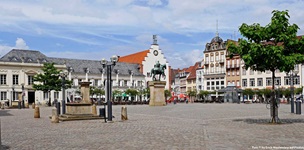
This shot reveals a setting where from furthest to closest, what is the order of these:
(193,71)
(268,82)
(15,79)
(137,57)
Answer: (193,71), (137,57), (268,82), (15,79)

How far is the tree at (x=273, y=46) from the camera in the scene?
1761cm

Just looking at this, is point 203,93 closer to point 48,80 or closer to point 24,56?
point 24,56

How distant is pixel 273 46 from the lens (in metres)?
17.5

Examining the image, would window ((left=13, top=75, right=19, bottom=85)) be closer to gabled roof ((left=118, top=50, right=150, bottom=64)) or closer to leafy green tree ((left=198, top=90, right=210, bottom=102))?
gabled roof ((left=118, top=50, right=150, bottom=64))

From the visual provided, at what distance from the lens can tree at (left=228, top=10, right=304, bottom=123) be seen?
57.8 ft

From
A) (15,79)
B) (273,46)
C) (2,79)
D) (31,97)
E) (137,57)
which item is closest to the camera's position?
(273,46)

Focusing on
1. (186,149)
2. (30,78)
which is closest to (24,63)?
(30,78)

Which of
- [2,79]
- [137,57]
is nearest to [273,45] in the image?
[2,79]

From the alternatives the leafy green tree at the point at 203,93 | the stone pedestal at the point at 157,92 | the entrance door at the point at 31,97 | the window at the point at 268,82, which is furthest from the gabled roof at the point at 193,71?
the stone pedestal at the point at 157,92

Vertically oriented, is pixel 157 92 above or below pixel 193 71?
below

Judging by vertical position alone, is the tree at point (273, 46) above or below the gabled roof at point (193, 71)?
below

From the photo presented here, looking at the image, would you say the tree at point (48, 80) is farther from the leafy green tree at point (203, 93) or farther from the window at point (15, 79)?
the leafy green tree at point (203, 93)

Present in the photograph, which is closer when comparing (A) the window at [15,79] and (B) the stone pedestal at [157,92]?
(B) the stone pedestal at [157,92]

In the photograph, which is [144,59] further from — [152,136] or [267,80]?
[152,136]
